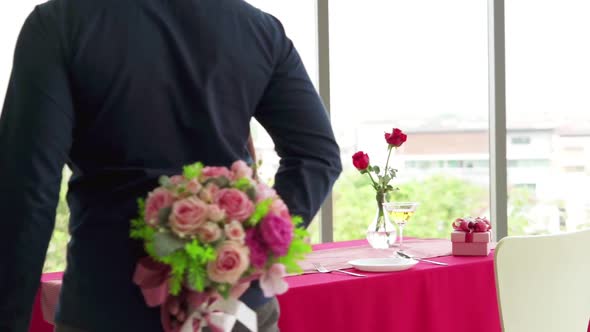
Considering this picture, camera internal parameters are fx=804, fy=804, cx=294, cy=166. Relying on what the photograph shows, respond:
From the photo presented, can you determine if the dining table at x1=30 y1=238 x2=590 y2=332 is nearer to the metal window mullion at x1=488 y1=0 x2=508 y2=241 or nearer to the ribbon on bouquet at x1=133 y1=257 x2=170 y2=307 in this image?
the ribbon on bouquet at x1=133 y1=257 x2=170 y2=307

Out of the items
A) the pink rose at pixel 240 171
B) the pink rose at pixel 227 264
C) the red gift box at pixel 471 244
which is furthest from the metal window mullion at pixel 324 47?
the pink rose at pixel 227 264

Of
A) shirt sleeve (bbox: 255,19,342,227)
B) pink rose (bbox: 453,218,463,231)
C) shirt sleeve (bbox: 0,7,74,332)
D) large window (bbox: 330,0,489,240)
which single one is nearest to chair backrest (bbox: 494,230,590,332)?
pink rose (bbox: 453,218,463,231)

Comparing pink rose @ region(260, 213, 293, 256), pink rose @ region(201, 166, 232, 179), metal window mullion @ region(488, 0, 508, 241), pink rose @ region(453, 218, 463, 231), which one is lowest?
pink rose @ region(453, 218, 463, 231)

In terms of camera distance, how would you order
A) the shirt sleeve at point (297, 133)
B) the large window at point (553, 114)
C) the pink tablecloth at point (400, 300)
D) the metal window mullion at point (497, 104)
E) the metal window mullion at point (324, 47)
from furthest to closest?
the large window at point (553, 114) < the metal window mullion at point (497, 104) < the metal window mullion at point (324, 47) < the pink tablecloth at point (400, 300) < the shirt sleeve at point (297, 133)

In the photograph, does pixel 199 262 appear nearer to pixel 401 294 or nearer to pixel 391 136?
pixel 401 294

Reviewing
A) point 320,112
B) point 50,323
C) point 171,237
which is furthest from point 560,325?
point 171,237

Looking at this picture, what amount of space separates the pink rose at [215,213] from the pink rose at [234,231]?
16 mm

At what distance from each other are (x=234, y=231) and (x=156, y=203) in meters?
0.12

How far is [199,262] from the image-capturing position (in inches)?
45.2

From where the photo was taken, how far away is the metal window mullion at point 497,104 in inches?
177

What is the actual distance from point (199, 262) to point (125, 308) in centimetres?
20

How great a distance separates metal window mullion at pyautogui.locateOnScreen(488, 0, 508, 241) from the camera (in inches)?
177

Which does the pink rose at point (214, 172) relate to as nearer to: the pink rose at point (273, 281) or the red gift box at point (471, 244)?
the pink rose at point (273, 281)

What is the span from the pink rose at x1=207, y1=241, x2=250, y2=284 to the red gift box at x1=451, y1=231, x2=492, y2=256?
5.51 ft
